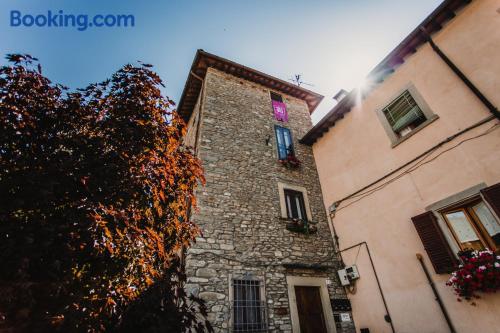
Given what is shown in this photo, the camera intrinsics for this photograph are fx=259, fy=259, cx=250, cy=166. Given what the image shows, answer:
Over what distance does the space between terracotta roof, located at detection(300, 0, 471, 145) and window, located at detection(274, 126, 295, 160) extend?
1258 mm

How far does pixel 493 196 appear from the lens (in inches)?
190

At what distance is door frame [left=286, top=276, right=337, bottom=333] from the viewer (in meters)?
6.39

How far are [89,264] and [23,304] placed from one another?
1.89 feet

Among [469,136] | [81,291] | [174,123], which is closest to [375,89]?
[469,136]

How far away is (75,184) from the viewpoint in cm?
269

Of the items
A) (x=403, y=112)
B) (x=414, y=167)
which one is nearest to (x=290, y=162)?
(x=403, y=112)

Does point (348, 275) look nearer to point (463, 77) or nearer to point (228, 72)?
point (463, 77)

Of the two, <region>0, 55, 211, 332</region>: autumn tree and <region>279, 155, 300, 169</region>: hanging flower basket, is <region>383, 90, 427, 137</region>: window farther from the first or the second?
<region>0, 55, 211, 332</region>: autumn tree

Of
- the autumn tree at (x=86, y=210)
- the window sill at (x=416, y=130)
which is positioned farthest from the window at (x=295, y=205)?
the autumn tree at (x=86, y=210)

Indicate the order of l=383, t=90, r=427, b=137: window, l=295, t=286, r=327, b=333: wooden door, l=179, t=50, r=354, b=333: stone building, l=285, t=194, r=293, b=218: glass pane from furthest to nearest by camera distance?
l=285, t=194, r=293, b=218: glass pane
l=383, t=90, r=427, b=137: window
l=295, t=286, r=327, b=333: wooden door
l=179, t=50, r=354, b=333: stone building

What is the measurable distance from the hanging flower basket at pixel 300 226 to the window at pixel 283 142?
251 centimetres

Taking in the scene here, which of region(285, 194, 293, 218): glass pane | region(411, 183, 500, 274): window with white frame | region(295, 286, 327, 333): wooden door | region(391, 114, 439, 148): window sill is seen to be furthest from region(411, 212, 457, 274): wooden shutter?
region(285, 194, 293, 218): glass pane

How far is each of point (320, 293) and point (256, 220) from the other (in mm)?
2644

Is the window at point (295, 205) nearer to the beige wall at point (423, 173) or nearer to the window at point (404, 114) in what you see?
the beige wall at point (423, 173)
